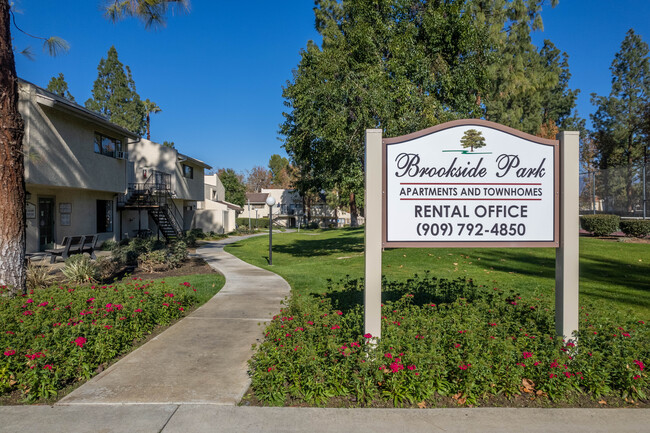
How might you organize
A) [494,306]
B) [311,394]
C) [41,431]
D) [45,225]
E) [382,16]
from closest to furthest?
[41,431] → [311,394] → [494,306] → [382,16] → [45,225]

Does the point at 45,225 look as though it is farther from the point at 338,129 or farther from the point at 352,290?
the point at 352,290

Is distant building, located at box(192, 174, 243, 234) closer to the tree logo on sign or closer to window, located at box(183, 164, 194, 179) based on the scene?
window, located at box(183, 164, 194, 179)

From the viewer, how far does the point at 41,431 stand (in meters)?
3.37

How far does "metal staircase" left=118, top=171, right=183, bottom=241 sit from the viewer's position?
73.2 feet

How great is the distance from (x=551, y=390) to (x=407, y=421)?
1.52 m

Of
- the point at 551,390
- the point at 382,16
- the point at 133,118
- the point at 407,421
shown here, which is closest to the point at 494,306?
the point at 551,390

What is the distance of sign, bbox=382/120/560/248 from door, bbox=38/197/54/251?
16672 millimetres

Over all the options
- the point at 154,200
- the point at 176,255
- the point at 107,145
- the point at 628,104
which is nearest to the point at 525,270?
the point at 176,255

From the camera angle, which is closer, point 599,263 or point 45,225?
point 599,263

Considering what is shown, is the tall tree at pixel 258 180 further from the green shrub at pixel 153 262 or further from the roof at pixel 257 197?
the green shrub at pixel 153 262

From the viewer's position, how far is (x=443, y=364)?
13.4 feet

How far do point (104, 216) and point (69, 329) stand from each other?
18.0 meters

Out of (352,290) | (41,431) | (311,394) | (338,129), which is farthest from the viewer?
(338,129)

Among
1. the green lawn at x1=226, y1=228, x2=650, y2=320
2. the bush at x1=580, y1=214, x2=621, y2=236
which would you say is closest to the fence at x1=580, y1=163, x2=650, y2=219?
the bush at x1=580, y1=214, x2=621, y2=236
